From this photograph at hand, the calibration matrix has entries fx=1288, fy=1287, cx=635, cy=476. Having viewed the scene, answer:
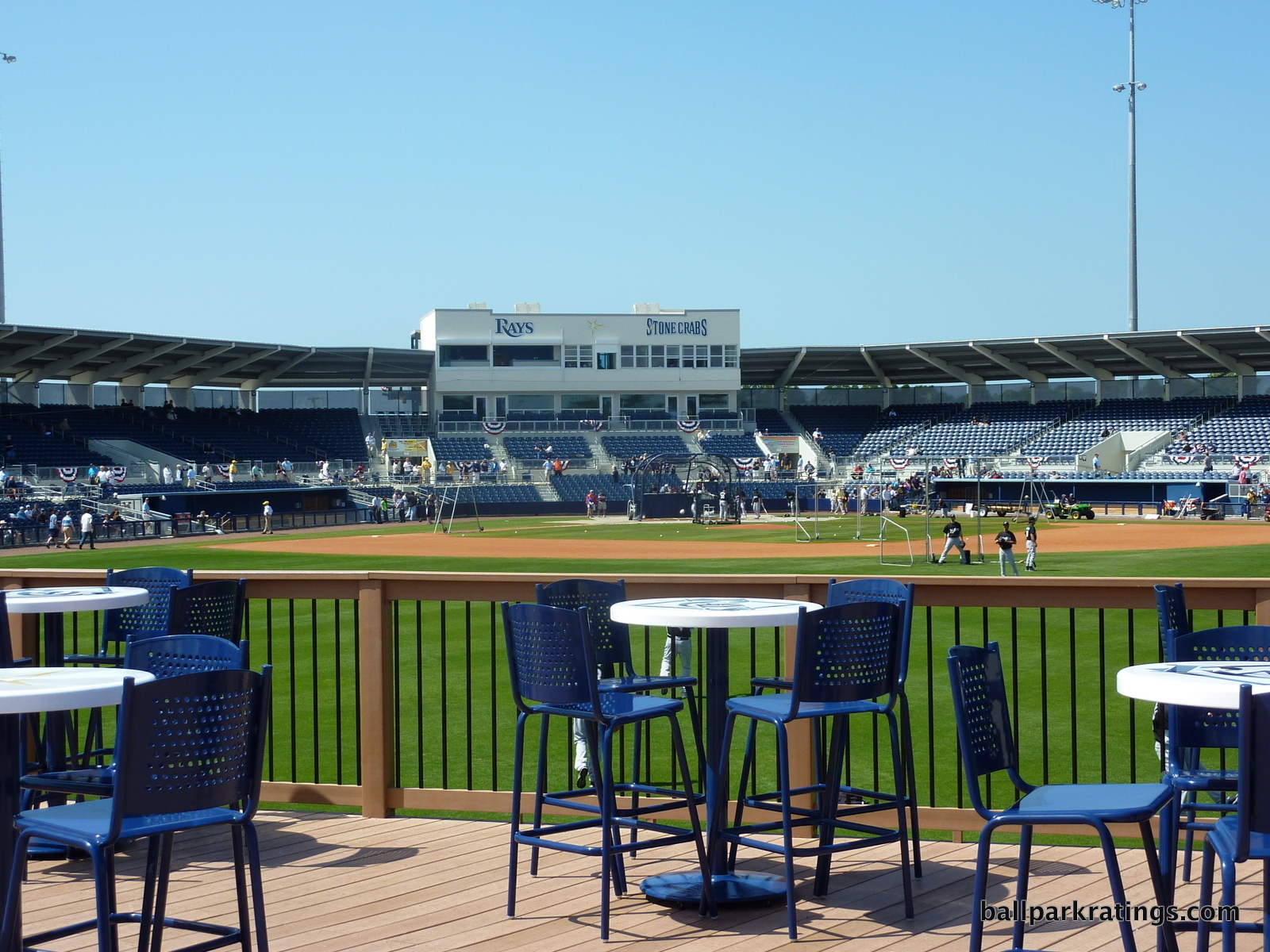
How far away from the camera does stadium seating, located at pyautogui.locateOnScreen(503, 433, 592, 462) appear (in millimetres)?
71688

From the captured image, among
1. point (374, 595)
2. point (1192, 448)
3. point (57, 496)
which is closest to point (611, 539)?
point (57, 496)

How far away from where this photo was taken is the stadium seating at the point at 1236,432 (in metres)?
59.5

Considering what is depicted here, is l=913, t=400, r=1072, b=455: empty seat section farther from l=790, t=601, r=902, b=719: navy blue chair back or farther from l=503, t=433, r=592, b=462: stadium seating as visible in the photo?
l=790, t=601, r=902, b=719: navy blue chair back

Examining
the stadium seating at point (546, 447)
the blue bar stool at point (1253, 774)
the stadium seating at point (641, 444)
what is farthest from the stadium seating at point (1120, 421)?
the blue bar stool at point (1253, 774)

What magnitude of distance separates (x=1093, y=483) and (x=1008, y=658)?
46.9m

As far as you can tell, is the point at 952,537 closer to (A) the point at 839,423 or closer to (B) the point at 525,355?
(A) the point at 839,423

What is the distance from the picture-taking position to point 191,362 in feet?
213

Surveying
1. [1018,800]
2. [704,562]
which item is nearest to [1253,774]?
[1018,800]

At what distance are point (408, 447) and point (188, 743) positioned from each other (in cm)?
6752

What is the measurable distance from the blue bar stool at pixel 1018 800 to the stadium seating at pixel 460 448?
65919 mm

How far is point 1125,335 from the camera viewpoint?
66.8 m

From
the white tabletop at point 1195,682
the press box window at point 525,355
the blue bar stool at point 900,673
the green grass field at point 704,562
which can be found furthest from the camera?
the press box window at point 525,355

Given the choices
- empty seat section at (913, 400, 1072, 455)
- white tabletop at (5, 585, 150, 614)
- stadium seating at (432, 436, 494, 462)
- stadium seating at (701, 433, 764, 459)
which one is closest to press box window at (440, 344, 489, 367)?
stadium seating at (432, 436, 494, 462)

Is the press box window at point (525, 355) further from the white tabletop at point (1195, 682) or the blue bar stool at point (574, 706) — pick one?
the white tabletop at point (1195, 682)
